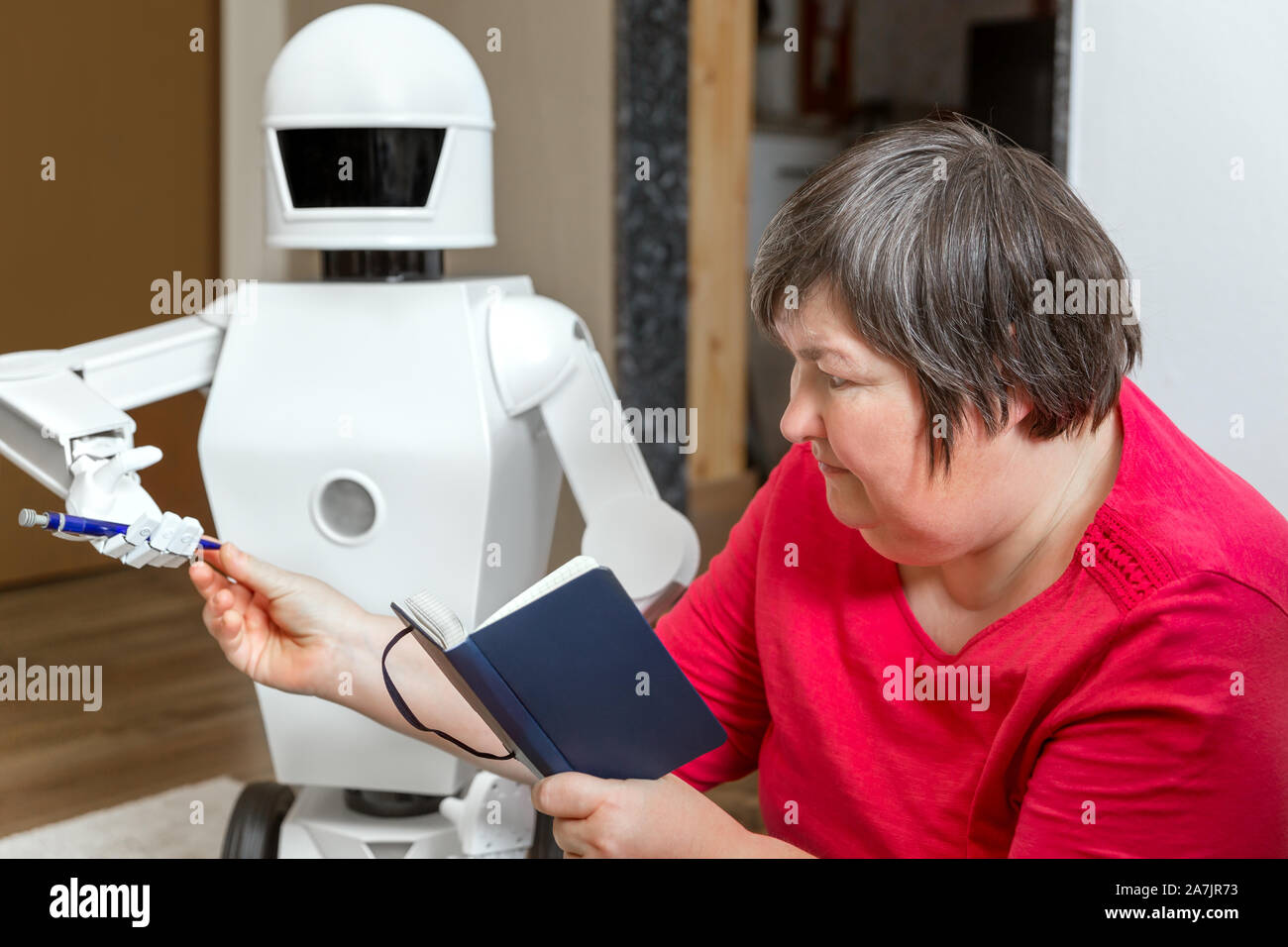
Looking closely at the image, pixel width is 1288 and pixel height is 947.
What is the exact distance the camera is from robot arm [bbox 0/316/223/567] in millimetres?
926

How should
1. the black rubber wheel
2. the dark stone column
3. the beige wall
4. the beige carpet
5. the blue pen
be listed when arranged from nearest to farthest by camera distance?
the blue pen, the black rubber wheel, the beige carpet, the dark stone column, the beige wall

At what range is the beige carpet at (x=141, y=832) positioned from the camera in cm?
149

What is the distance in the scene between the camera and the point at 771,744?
2.96ft

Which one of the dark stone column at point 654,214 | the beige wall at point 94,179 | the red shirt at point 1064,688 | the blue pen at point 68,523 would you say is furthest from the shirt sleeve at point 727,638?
the beige wall at point 94,179

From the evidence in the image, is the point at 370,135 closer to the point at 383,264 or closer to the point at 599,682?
the point at 383,264

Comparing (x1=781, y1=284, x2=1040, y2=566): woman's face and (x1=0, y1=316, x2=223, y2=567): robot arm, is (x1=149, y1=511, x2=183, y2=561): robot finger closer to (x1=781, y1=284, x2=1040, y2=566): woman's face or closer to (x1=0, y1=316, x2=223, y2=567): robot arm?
(x1=0, y1=316, x2=223, y2=567): robot arm

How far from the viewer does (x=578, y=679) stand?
675mm

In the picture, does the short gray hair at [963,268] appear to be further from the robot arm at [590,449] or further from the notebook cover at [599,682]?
the robot arm at [590,449]

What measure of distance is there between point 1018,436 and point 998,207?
0.13 meters

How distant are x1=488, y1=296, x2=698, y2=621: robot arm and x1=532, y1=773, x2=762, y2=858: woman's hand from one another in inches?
16.6

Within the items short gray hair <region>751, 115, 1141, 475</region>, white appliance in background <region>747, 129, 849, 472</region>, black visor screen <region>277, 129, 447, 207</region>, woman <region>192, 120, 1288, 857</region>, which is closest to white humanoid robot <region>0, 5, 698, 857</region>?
black visor screen <region>277, 129, 447, 207</region>

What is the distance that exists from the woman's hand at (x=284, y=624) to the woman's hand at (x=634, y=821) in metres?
0.28
